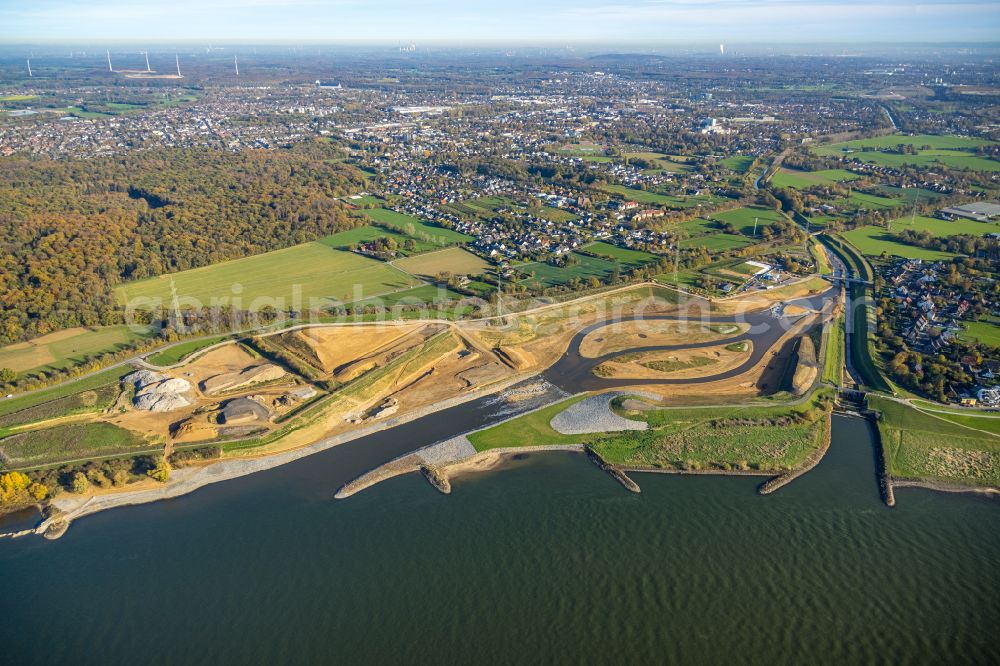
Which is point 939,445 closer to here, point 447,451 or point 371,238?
point 447,451

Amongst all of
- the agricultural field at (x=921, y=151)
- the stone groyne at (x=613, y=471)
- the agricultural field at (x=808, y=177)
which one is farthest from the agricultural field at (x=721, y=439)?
the agricultural field at (x=921, y=151)

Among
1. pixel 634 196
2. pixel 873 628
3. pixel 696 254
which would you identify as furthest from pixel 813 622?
pixel 634 196

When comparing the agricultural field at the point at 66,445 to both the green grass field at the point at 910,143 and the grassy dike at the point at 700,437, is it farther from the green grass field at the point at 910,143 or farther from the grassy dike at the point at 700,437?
the green grass field at the point at 910,143

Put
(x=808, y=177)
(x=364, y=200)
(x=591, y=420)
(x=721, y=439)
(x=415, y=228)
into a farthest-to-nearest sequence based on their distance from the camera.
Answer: (x=808, y=177), (x=364, y=200), (x=415, y=228), (x=591, y=420), (x=721, y=439)

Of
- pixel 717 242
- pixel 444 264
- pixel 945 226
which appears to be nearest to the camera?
pixel 444 264

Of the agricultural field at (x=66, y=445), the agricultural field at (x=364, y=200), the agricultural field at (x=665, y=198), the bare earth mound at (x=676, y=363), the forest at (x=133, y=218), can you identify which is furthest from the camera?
the agricultural field at (x=364, y=200)

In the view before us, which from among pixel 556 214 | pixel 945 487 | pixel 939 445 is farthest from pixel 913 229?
pixel 945 487
